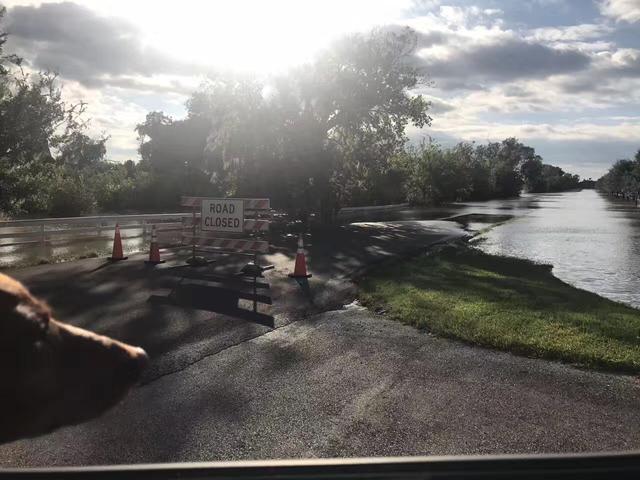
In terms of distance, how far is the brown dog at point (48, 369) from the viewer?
1044 millimetres

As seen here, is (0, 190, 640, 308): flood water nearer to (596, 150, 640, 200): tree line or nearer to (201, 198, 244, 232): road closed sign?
Result: (201, 198, 244, 232): road closed sign

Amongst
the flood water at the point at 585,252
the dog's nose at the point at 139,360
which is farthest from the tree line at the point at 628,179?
the dog's nose at the point at 139,360

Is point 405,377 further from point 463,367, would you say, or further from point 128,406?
point 128,406

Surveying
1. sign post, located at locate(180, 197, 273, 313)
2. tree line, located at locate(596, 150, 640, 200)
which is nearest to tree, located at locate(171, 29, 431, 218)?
sign post, located at locate(180, 197, 273, 313)

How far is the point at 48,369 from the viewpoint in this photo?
1.11m

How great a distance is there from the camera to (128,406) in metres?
4.84

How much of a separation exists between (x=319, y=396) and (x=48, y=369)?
13.8 feet

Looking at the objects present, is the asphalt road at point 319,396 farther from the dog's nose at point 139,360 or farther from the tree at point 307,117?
the tree at point 307,117

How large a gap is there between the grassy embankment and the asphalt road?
1.29ft

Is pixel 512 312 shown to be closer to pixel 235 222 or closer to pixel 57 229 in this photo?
pixel 235 222

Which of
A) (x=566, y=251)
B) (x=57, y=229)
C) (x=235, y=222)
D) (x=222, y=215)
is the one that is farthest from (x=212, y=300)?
(x=566, y=251)

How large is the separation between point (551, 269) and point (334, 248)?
626cm

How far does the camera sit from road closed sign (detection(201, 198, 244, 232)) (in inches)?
467

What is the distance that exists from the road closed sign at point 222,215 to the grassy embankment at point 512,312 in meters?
3.05
